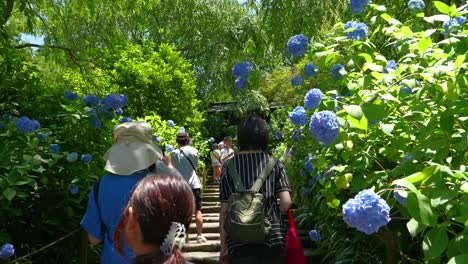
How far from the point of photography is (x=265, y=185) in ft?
10.9

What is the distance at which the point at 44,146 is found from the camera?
14.8 feet

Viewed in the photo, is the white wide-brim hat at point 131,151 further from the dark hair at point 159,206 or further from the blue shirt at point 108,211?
the dark hair at point 159,206

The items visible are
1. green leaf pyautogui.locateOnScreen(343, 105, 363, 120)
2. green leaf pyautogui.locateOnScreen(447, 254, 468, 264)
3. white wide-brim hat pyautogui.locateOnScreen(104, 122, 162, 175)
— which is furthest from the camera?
white wide-brim hat pyautogui.locateOnScreen(104, 122, 162, 175)

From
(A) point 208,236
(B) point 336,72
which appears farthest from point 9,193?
(A) point 208,236

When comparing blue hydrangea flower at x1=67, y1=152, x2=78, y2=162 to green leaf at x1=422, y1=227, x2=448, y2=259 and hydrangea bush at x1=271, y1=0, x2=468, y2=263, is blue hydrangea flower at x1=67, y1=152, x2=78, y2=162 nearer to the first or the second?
Result: hydrangea bush at x1=271, y1=0, x2=468, y2=263

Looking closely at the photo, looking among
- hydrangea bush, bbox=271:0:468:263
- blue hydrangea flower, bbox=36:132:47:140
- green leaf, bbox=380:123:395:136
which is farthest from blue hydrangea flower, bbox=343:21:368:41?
blue hydrangea flower, bbox=36:132:47:140

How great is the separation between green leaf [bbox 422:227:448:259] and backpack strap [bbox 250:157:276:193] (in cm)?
148

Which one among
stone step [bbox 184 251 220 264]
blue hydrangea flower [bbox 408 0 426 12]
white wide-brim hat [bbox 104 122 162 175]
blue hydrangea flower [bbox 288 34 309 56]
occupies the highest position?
blue hydrangea flower [bbox 408 0 426 12]

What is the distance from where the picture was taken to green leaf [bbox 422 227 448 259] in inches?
70.8

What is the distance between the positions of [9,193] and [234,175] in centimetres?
156

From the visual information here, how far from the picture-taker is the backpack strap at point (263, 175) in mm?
3276

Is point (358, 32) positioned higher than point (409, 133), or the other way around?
point (358, 32)

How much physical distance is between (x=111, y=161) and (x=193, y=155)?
140 inches

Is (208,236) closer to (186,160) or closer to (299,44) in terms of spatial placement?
(186,160)
